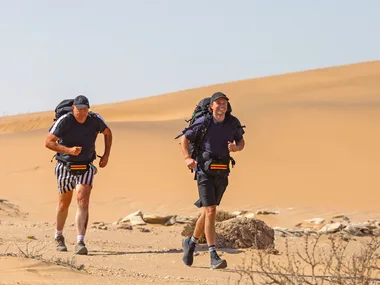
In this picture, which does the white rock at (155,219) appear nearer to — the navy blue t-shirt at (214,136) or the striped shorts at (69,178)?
the striped shorts at (69,178)

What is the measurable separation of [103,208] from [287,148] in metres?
6.76

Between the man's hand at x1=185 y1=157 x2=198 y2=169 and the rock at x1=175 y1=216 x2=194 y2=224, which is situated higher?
the rock at x1=175 y1=216 x2=194 y2=224

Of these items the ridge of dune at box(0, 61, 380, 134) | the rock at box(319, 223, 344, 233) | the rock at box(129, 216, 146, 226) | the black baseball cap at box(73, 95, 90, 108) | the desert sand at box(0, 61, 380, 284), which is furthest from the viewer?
the ridge of dune at box(0, 61, 380, 134)

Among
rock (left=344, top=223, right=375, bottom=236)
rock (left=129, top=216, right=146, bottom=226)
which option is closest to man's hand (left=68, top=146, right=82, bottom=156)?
rock (left=344, top=223, right=375, bottom=236)

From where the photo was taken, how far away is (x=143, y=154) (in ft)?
78.2

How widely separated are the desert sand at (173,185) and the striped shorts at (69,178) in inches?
26.9

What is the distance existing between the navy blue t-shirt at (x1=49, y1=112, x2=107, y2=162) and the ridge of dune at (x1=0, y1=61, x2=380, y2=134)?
29.5 m

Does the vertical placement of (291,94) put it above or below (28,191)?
above

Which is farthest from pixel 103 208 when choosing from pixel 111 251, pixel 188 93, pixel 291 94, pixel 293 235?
pixel 188 93

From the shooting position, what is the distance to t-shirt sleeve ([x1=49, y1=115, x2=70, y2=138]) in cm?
927

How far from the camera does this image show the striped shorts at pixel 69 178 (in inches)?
368

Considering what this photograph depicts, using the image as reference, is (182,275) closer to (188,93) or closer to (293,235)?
(293,235)

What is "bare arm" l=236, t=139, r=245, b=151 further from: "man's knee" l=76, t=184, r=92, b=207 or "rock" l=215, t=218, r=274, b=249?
"rock" l=215, t=218, r=274, b=249

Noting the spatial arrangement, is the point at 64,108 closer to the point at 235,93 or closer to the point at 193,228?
the point at 193,228
